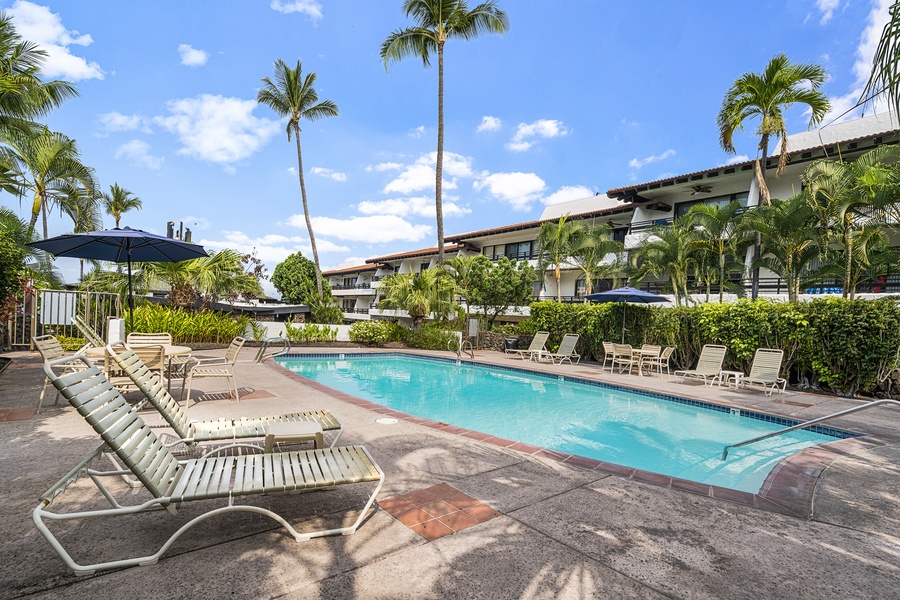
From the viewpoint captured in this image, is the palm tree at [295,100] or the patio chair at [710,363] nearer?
the patio chair at [710,363]

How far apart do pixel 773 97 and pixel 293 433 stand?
18.2m

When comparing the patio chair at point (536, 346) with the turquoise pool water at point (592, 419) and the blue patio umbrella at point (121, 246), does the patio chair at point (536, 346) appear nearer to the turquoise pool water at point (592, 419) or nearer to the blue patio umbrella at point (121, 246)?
the turquoise pool water at point (592, 419)

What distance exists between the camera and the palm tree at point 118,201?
97.1 feet

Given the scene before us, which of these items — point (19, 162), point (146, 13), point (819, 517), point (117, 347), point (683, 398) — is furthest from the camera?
point (19, 162)

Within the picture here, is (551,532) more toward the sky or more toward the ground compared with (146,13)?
more toward the ground

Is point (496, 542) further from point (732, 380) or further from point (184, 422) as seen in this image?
point (732, 380)

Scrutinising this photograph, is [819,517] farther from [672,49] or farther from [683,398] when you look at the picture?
[672,49]

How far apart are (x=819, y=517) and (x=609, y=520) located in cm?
171

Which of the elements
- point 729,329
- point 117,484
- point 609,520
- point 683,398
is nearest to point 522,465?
point 609,520

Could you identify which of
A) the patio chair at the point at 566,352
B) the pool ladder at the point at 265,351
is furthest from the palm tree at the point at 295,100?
the patio chair at the point at 566,352

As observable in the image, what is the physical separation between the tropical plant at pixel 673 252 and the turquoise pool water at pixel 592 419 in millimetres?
9703

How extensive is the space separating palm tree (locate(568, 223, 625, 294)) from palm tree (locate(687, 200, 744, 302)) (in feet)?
16.4

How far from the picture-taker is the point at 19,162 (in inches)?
619

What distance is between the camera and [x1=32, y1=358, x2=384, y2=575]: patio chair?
7.80ft
